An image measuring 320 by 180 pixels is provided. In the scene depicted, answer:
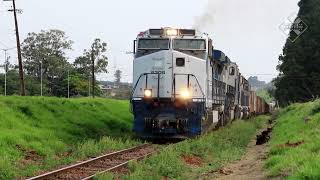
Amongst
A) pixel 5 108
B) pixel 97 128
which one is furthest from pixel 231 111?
pixel 5 108

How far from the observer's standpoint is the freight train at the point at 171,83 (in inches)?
757

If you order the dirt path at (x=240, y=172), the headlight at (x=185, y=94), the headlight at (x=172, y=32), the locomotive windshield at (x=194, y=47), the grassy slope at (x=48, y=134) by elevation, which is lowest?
the dirt path at (x=240, y=172)

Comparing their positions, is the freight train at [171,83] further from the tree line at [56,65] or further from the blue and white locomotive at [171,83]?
the tree line at [56,65]

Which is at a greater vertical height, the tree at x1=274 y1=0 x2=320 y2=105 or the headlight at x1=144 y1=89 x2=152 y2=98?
the tree at x1=274 y1=0 x2=320 y2=105

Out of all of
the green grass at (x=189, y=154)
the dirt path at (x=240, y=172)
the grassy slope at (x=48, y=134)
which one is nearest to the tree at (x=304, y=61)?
the grassy slope at (x=48, y=134)

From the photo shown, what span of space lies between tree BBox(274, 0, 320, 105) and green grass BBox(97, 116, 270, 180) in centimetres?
3546

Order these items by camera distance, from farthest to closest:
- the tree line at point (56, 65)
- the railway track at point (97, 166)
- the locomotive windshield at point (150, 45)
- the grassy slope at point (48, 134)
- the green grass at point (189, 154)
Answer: the tree line at point (56, 65), the locomotive windshield at point (150, 45), the grassy slope at point (48, 134), the green grass at point (189, 154), the railway track at point (97, 166)

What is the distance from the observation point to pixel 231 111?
30.1 m

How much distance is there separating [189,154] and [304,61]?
1705 inches

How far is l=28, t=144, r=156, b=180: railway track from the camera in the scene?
470 inches

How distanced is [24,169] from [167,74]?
312 inches

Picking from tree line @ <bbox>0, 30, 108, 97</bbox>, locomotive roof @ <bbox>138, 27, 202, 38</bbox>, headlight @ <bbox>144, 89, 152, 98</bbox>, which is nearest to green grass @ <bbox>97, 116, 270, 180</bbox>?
headlight @ <bbox>144, 89, 152, 98</bbox>

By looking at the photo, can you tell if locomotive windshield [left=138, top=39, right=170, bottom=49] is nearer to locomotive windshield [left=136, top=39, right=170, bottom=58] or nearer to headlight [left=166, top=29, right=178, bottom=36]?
locomotive windshield [left=136, top=39, right=170, bottom=58]

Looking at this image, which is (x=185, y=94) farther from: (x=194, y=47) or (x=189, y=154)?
(x=189, y=154)
